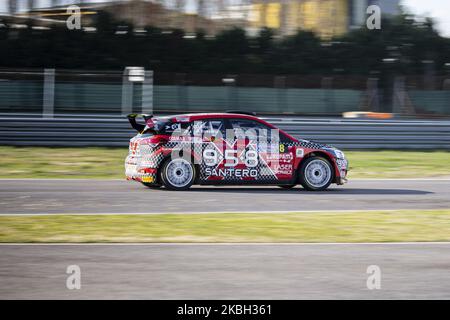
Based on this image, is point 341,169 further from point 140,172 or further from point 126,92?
point 126,92

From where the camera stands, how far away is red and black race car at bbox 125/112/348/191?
14102 mm

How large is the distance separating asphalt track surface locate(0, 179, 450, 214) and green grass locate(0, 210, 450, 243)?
2.36 ft

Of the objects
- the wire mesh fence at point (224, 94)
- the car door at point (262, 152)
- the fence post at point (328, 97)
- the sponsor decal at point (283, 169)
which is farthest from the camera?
the fence post at point (328, 97)

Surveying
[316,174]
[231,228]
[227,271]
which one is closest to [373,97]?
[316,174]

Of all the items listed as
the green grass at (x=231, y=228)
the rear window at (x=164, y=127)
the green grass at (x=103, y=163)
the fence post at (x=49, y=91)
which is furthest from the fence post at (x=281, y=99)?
A: the green grass at (x=231, y=228)

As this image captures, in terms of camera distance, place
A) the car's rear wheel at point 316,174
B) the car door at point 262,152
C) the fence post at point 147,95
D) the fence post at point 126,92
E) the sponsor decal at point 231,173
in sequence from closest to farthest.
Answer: the sponsor decal at point 231,173 < the car door at point 262,152 < the car's rear wheel at point 316,174 < the fence post at point 147,95 < the fence post at point 126,92

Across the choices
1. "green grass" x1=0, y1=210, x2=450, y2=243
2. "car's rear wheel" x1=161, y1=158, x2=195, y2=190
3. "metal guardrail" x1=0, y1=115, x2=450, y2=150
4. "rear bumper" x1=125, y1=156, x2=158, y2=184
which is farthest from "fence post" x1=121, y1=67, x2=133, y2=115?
"green grass" x1=0, y1=210, x2=450, y2=243

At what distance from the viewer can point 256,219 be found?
11.1 m

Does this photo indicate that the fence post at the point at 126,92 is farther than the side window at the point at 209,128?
Yes

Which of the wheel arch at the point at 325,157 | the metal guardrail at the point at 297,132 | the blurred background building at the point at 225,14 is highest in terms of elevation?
the blurred background building at the point at 225,14

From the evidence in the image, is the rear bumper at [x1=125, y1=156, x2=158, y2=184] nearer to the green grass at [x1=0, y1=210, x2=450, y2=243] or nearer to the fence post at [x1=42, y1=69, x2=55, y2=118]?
the green grass at [x1=0, y1=210, x2=450, y2=243]

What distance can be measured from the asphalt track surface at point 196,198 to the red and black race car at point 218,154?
0.90ft

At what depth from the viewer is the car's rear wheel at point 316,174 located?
14.7 m

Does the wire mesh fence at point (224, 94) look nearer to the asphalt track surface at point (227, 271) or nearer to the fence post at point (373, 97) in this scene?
the fence post at point (373, 97)
